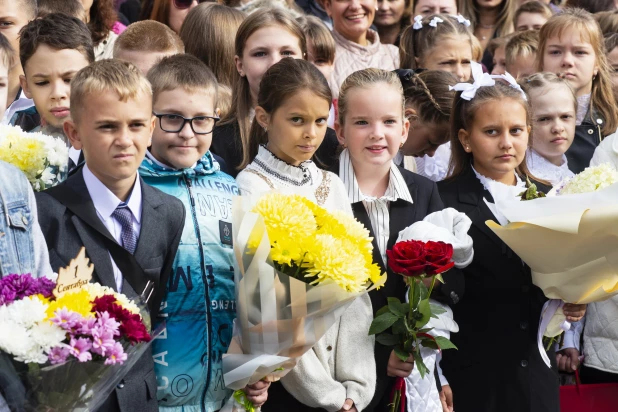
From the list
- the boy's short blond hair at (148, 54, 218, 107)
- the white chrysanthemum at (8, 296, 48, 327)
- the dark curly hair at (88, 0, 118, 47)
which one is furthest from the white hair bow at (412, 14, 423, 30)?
the white chrysanthemum at (8, 296, 48, 327)

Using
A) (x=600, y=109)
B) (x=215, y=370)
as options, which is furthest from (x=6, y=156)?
(x=600, y=109)

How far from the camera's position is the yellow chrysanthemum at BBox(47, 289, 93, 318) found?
2.85 meters

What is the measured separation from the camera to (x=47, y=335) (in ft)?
9.05

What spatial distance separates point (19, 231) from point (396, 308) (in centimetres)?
152

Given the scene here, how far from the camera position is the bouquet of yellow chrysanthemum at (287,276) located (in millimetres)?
3561

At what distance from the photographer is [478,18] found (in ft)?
27.2

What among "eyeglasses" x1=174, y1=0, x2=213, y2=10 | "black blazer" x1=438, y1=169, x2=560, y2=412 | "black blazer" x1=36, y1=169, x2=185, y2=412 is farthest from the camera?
"eyeglasses" x1=174, y1=0, x2=213, y2=10

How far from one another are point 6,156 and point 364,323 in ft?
5.16

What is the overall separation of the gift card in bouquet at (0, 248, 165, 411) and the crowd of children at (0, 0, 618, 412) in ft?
0.51

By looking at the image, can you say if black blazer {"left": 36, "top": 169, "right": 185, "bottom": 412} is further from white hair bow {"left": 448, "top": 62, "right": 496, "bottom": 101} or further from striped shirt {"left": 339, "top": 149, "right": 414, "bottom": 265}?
white hair bow {"left": 448, "top": 62, "right": 496, "bottom": 101}

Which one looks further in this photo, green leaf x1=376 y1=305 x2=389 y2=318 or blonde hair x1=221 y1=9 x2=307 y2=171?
blonde hair x1=221 y1=9 x2=307 y2=171

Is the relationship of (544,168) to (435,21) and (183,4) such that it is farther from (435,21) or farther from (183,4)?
(183,4)

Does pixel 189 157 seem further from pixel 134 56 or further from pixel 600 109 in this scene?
pixel 600 109

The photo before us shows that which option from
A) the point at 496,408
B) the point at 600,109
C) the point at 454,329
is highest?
the point at 600,109
